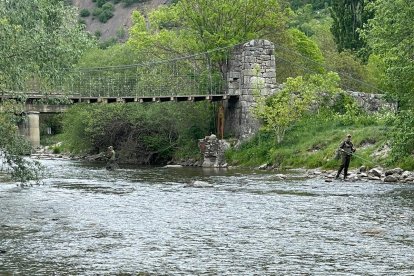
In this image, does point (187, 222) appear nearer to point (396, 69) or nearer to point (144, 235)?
point (144, 235)

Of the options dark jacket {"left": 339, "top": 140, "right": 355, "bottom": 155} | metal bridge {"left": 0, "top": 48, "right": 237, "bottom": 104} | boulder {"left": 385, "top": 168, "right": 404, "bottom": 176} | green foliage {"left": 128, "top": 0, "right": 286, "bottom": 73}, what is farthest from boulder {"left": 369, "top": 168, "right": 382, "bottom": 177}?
green foliage {"left": 128, "top": 0, "right": 286, "bottom": 73}

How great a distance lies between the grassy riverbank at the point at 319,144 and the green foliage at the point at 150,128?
442 centimetres

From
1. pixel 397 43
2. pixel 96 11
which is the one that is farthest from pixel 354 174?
pixel 96 11

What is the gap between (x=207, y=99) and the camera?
47.6m

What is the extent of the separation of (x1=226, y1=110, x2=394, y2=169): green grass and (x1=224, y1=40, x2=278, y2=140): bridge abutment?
4.29ft

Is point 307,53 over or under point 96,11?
under

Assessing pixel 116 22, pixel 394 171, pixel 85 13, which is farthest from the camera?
pixel 85 13

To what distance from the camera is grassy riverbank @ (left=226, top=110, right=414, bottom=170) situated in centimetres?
3631

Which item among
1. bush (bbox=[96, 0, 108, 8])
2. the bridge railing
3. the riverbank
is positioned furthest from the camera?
bush (bbox=[96, 0, 108, 8])

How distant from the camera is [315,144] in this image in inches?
1617

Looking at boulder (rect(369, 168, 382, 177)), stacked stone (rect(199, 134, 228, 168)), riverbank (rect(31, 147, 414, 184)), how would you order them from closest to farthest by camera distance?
riverbank (rect(31, 147, 414, 184)) → boulder (rect(369, 168, 382, 177)) → stacked stone (rect(199, 134, 228, 168))

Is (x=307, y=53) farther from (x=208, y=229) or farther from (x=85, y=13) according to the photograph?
(x=85, y=13)

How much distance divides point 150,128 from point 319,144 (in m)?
12.9

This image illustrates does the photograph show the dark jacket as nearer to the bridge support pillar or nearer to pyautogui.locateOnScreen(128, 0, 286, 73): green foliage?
pyautogui.locateOnScreen(128, 0, 286, 73): green foliage
